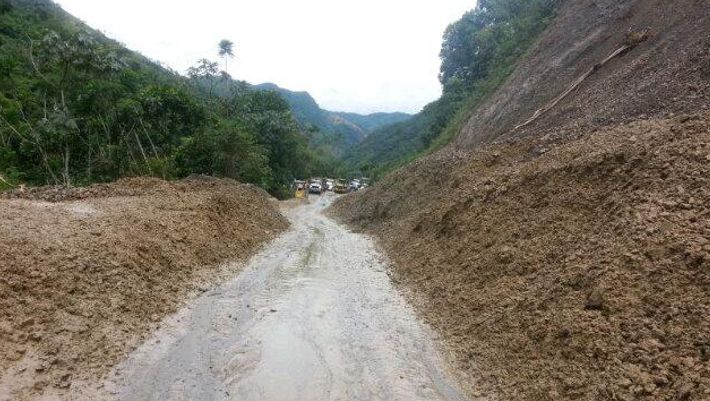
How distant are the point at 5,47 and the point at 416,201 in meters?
→ 43.4

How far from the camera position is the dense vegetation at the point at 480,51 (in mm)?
36375

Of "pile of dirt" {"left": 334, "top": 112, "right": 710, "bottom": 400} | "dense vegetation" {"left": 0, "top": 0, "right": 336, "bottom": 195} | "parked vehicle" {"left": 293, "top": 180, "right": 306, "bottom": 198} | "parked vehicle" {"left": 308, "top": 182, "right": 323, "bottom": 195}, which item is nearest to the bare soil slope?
"pile of dirt" {"left": 334, "top": 112, "right": 710, "bottom": 400}

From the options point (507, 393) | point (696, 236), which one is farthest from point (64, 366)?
point (696, 236)

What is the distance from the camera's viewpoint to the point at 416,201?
21.6 meters

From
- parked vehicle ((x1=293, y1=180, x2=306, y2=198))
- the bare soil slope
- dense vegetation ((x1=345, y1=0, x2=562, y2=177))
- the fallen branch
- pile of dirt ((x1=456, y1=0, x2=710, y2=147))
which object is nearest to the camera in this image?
the bare soil slope

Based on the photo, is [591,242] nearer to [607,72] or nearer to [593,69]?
[607,72]

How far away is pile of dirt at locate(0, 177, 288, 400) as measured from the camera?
22.4 feet

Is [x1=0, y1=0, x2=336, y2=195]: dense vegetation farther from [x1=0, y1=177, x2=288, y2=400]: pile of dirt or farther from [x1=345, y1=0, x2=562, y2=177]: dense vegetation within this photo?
[x1=345, y1=0, x2=562, y2=177]: dense vegetation

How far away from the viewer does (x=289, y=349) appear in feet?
26.3

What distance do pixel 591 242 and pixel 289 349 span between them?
Result: 17.7 ft

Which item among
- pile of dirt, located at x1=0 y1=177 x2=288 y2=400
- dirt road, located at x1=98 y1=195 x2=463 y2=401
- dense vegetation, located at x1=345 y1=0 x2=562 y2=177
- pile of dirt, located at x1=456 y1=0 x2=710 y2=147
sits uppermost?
dense vegetation, located at x1=345 y1=0 x2=562 y2=177

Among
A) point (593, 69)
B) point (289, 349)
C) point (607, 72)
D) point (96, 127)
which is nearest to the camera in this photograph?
point (289, 349)

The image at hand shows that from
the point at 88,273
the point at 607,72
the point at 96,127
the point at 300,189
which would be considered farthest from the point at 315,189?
the point at 88,273

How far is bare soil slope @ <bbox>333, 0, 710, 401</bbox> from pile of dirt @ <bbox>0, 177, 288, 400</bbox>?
539cm
